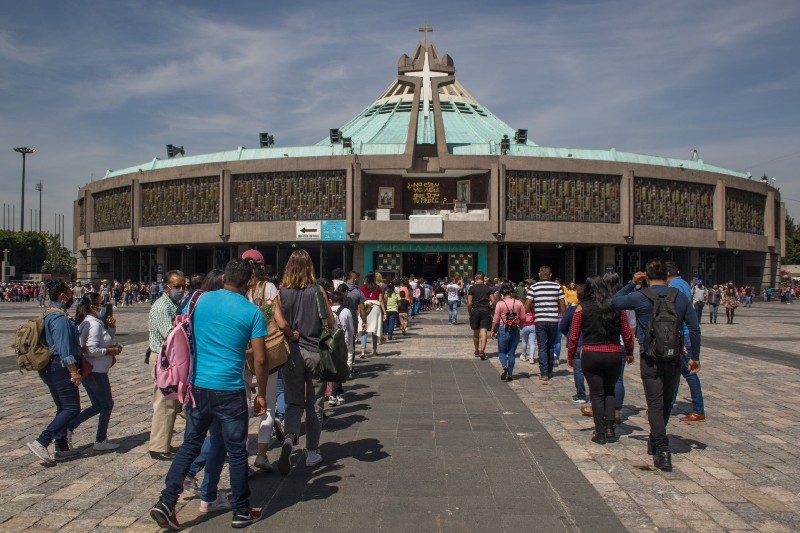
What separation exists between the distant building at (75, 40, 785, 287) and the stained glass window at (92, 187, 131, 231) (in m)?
0.22

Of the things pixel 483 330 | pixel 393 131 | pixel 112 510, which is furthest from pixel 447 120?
pixel 112 510

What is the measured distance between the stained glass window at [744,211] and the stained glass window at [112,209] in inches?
1670

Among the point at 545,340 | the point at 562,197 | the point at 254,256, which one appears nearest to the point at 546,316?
the point at 545,340

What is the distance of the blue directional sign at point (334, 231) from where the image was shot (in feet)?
137


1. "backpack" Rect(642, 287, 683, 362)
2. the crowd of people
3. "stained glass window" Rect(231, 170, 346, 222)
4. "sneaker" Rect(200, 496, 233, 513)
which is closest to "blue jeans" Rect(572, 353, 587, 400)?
the crowd of people

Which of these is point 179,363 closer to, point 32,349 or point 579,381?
point 32,349

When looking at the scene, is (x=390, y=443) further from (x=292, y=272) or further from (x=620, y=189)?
(x=620, y=189)

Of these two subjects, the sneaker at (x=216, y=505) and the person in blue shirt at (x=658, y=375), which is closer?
the sneaker at (x=216, y=505)

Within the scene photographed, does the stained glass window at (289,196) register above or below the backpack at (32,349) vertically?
above

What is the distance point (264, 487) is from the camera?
17.7ft

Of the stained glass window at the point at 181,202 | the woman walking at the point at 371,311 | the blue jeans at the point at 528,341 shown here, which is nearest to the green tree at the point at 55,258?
the stained glass window at the point at 181,202

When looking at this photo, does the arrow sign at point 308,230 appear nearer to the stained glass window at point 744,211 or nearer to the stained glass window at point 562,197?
the stained glass window at point 562,197

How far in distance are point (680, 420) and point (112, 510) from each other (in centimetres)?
617

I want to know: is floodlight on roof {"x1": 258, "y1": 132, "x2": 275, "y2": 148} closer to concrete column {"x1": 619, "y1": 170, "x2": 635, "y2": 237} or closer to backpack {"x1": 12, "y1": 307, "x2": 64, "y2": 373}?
concrete column {"x1": 619, "y1": 170, "x2": 635, "y2": 237}
